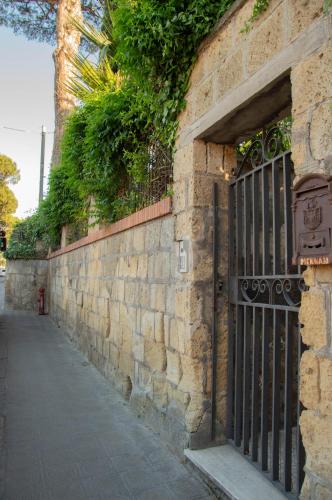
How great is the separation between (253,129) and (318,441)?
200 centimetres

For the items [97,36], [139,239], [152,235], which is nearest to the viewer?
[152,235]

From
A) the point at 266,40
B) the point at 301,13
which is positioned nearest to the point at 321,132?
the point at 301,13

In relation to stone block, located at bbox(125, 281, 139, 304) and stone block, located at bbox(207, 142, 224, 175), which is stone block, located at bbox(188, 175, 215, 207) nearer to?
stone block, located at bbox(207, 142, 224, 175)

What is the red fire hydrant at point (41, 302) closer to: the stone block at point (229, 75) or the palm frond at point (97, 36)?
the palm frond at point (97, 36)

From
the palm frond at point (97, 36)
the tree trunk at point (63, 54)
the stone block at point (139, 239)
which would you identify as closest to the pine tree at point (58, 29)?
the tree trunk at point (63, 54)

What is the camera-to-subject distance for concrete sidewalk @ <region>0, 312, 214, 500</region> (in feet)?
8.67

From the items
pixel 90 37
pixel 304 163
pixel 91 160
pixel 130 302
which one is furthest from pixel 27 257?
pixel 304 163

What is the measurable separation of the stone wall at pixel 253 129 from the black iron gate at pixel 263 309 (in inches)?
5.6

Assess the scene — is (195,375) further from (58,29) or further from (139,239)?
(58,29)

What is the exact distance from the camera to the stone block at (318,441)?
179cm

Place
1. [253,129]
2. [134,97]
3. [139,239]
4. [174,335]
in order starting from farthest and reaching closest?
[134,97] → [139,239] → [174,335] → [253,129]

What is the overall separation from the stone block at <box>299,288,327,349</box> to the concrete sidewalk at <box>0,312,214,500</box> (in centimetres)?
134

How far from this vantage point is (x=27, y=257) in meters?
14.1

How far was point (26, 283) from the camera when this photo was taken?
46.1ft
